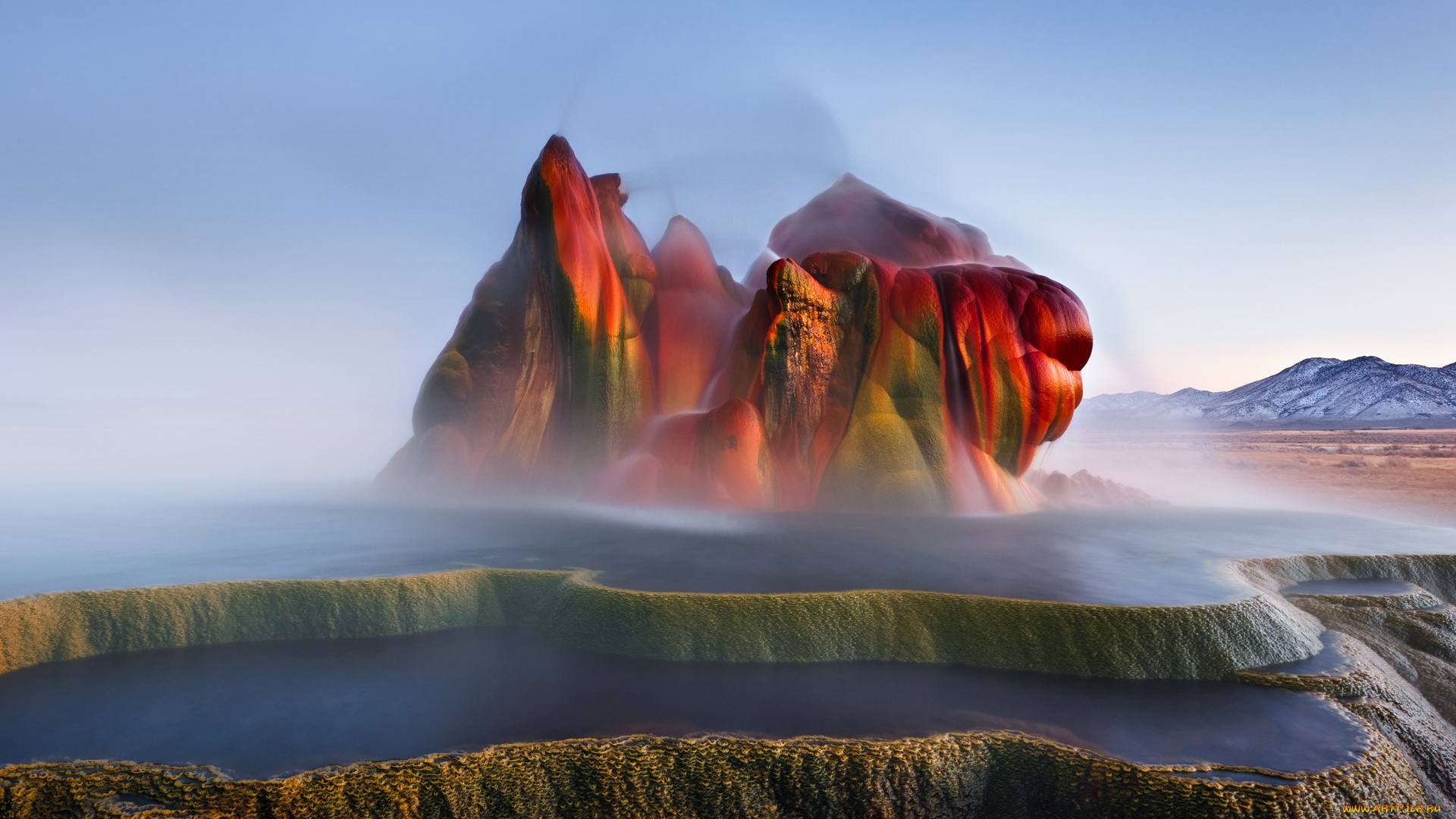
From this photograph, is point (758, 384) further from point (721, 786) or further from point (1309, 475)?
point (1309, 475)

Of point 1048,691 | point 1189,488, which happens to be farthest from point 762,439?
point 1189,488

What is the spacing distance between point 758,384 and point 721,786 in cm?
1357

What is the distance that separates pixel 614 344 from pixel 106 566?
40.2ft

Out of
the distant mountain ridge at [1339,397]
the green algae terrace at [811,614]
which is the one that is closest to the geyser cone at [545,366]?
the green algae terrace at [811,614]

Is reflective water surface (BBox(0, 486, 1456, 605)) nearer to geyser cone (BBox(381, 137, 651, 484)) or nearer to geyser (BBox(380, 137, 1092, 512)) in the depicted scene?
geyser (BBox(380, 137, 1092, 512))

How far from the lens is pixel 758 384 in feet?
60.1

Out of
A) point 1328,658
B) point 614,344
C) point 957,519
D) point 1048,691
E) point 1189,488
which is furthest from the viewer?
point 1189,488

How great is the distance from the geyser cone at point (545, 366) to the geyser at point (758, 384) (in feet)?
0.19

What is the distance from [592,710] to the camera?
20.4ft

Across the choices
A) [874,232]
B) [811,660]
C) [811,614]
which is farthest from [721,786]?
[874,232]

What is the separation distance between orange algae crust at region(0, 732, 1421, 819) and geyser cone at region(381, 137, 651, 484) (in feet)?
47.4

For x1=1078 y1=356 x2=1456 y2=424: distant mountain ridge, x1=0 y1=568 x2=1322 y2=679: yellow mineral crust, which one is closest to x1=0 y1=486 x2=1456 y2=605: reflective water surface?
x1=0 y1=568 x2=1322 y2=679: yellow mineral crust

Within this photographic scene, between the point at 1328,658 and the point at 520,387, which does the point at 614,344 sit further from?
the point at 1328,658

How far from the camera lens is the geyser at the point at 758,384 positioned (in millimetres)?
17688
